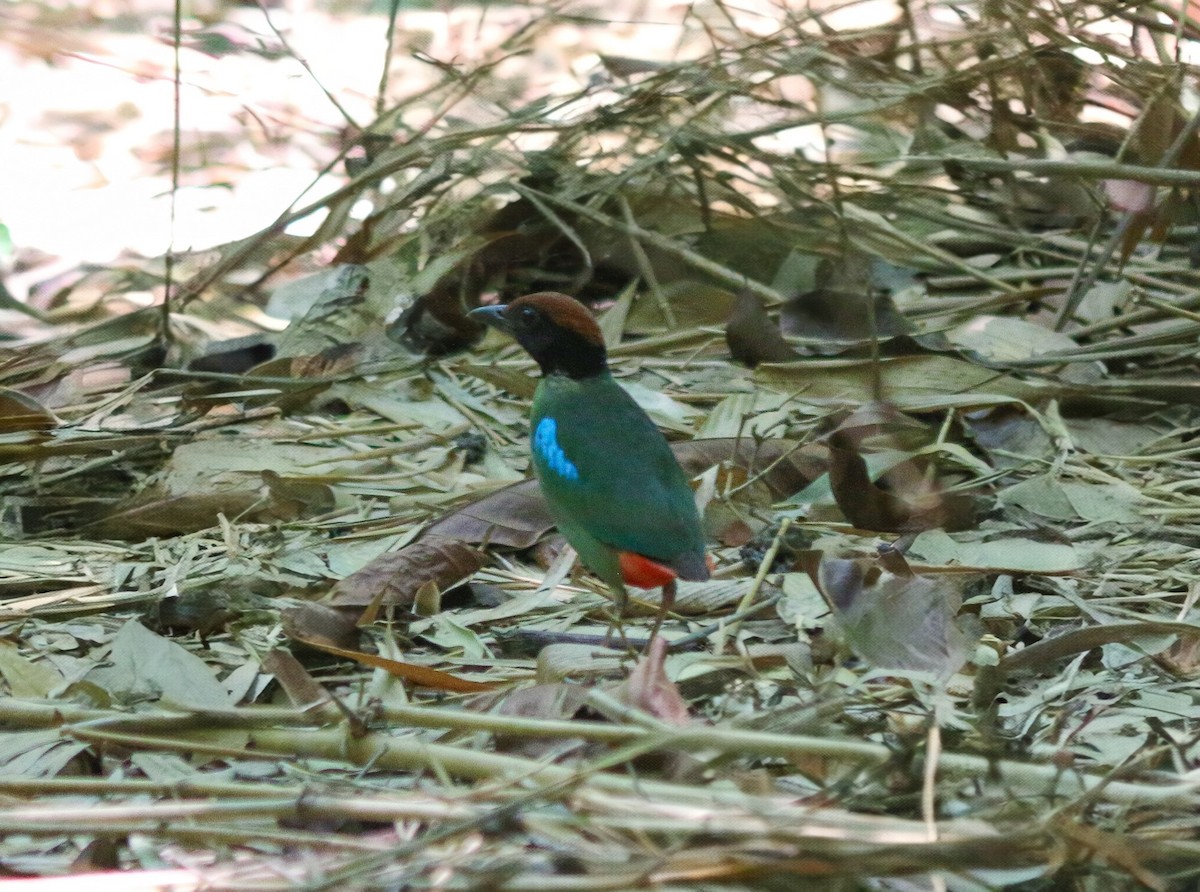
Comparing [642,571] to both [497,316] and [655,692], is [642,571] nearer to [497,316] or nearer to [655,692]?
[655,692]

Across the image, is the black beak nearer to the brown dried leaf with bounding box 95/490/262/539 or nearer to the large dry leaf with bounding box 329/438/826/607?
the large dry leaf with bounding box 329/438/826/607

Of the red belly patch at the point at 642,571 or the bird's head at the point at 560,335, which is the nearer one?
the red belly patch at the point at 642,571

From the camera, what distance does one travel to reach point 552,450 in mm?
3496

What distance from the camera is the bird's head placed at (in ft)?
12.4

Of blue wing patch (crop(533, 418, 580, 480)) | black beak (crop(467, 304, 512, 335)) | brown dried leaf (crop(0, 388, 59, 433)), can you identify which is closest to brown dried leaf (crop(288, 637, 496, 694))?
blue wing patch (crop(533, 418, 580, 480))

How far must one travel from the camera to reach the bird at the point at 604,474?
3199 millimetres

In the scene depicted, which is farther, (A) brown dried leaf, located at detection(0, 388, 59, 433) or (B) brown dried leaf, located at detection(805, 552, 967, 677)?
(A) brown dried leaf, located at detection(0, 388, 59, 433)

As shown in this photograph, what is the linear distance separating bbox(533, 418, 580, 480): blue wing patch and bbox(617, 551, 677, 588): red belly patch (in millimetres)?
252

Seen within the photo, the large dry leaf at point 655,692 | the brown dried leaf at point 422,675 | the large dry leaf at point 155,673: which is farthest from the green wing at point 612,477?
the large dry leaf at point 155,673

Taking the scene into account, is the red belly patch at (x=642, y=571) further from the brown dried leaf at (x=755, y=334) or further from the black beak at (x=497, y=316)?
the brown dried leaf at (x=755, y=334)

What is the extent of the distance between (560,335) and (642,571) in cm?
84

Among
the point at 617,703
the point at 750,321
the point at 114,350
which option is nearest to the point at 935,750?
the point at 617,703

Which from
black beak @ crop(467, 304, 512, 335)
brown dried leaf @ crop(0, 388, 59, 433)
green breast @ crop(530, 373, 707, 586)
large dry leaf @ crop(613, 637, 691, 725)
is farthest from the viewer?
brown dried leaf @ crop(0, 388, 59, 433)

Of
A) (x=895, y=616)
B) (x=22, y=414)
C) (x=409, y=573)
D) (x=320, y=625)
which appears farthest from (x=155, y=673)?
(x=22, y=414)
